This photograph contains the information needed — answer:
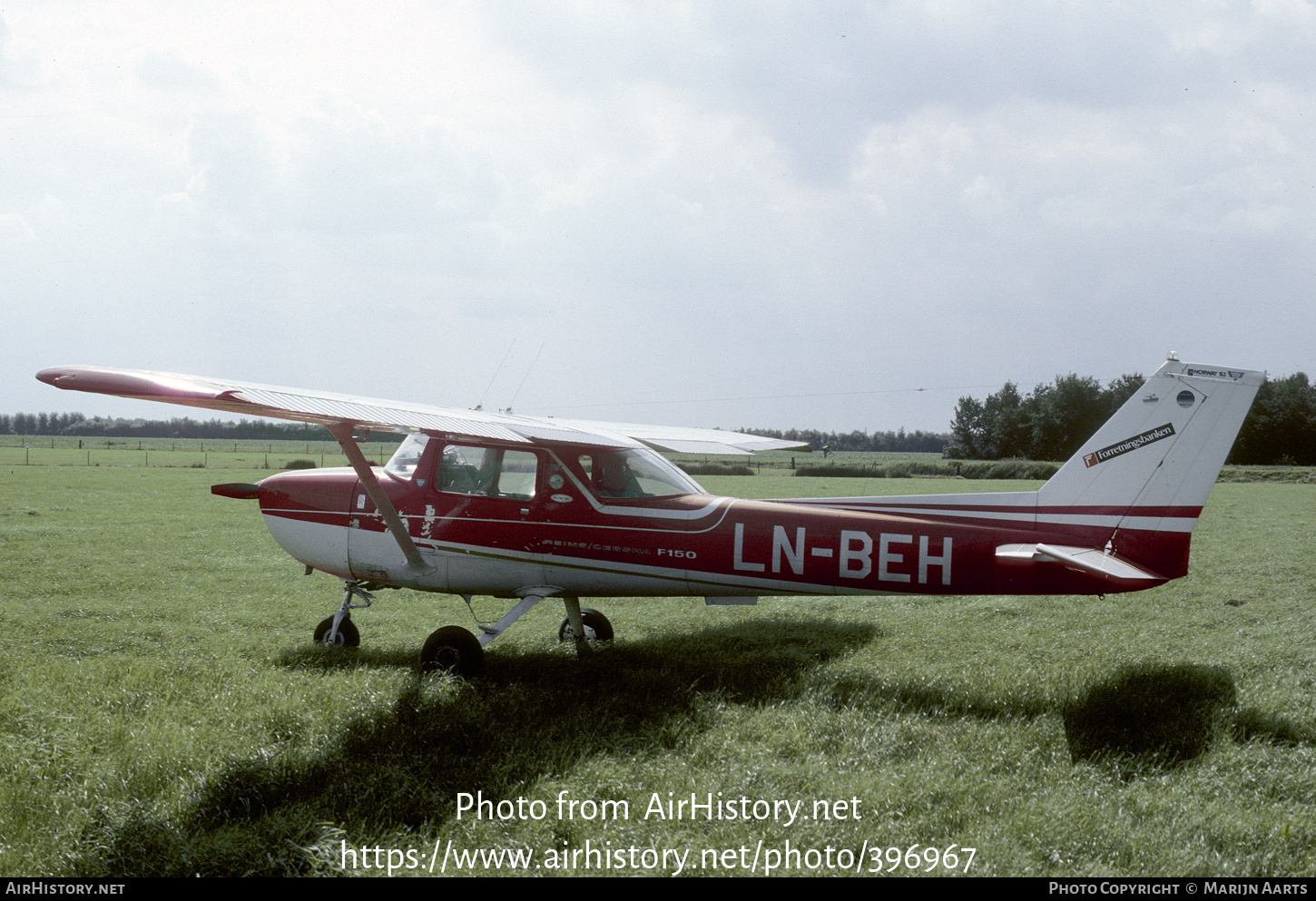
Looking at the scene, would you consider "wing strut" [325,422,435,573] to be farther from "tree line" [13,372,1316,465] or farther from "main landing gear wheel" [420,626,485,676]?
"tree line" [13,372,1316,465]

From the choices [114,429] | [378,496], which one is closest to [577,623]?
[378,496]

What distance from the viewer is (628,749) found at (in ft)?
16.8

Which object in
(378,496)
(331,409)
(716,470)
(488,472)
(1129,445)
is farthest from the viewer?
(716,470)

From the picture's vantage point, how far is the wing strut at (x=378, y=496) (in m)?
6.32

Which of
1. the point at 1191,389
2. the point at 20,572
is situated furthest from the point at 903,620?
the point at 20,572

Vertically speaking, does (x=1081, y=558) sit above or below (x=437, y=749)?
above

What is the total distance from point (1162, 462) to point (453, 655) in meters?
5.94

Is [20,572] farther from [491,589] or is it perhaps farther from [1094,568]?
[1094,568]

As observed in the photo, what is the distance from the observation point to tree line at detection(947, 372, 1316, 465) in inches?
2499

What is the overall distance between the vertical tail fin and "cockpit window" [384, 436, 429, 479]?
568cm

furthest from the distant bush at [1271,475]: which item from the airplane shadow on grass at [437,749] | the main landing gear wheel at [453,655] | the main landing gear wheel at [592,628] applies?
the main landing gear wheel at [453,655]

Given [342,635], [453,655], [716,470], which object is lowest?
[342,635]

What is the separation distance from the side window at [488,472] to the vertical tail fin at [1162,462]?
4.53 m

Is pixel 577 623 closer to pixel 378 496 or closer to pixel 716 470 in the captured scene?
pixel 378 496
